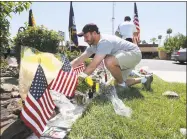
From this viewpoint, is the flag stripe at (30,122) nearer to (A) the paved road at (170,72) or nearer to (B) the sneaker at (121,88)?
(B) the sneaker at (121,88)

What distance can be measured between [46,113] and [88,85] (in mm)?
1667

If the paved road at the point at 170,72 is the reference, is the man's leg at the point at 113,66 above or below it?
above

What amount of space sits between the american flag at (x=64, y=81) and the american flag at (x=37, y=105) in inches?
12.7

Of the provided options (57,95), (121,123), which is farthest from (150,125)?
(57,95)

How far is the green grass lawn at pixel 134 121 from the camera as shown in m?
3.17

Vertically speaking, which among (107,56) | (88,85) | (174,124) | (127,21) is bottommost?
(174,124)

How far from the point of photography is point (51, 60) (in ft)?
11.2

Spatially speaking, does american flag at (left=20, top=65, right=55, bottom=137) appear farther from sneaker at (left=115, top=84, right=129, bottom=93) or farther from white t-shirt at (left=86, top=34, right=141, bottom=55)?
sneaker at (left=115, top=84, right=129, bottom=93)

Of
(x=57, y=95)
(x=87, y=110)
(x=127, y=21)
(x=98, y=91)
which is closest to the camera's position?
(x=87, y=110)

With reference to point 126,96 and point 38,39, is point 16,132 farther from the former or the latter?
point 38,39

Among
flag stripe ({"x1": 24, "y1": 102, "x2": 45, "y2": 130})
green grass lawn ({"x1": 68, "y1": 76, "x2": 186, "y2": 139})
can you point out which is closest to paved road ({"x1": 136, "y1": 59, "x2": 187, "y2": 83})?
green grass lawn ({"x1": 68, "y1": 76, "x2": 186, "y2": 139})

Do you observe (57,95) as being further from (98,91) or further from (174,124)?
(174,124)

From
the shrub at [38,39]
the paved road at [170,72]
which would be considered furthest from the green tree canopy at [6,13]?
the paved road at [170,72]

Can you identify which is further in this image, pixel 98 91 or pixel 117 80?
pixel 117 80
